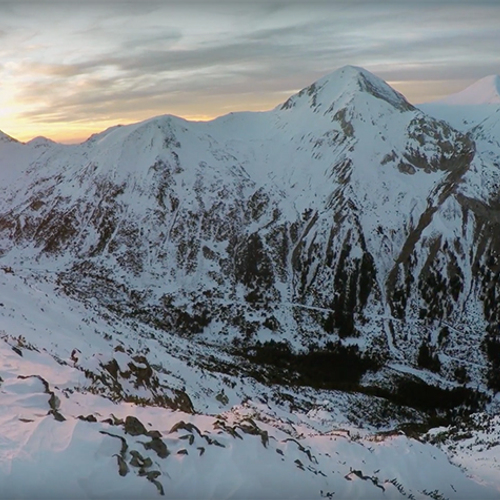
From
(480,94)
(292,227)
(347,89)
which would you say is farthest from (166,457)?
(480,94)

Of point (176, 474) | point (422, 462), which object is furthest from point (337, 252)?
point (176, 474)

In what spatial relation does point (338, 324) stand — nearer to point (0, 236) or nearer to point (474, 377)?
point (474, 377)

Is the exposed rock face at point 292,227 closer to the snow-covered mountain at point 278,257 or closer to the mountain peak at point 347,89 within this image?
the snow-covered mountain at point 278,257

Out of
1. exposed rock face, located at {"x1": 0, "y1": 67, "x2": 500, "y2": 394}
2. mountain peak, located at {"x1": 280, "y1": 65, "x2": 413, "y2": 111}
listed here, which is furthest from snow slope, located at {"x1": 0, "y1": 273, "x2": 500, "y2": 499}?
mountain peak, located at {"x1": 280, "y1": 65, "x2": 413, "y2": 111}

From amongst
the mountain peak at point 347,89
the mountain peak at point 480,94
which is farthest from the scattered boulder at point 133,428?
the mountain peak at point 480,94

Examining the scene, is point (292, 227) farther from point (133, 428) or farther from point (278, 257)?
point (133, 428)

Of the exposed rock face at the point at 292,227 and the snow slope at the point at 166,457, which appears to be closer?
the snow slope at the point at 166,457
